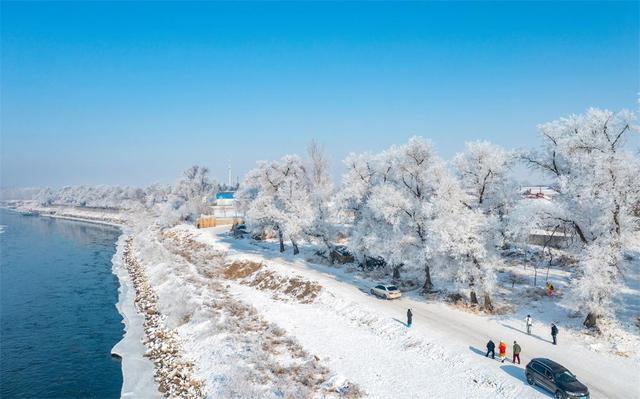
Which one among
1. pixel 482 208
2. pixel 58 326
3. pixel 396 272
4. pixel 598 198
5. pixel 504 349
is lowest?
pixel 58 326

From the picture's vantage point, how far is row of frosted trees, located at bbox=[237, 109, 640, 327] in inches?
1041

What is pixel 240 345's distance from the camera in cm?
3031

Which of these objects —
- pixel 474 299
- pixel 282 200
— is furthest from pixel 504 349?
pixel 282 200

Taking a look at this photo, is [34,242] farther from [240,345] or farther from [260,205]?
[240,345]

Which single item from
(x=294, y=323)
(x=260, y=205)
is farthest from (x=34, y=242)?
(x=294, y=323)

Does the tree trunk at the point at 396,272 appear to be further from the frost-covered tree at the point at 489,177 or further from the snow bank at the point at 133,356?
the snow bank at the point at 133,356

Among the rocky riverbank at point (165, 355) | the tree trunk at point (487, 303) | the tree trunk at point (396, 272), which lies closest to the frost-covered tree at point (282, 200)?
the tree trunk at point (396, 272)

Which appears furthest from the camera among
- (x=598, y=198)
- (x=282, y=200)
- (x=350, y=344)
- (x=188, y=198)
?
(x=188, y=198)

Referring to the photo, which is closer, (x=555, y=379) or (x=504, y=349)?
(x=555, y=379)

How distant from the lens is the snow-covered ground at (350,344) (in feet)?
75.1

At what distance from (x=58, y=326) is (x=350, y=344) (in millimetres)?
27603

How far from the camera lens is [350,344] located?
29234 millimetres

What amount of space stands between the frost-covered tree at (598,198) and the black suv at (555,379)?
7401mm

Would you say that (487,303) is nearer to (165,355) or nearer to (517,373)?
(517,373)
